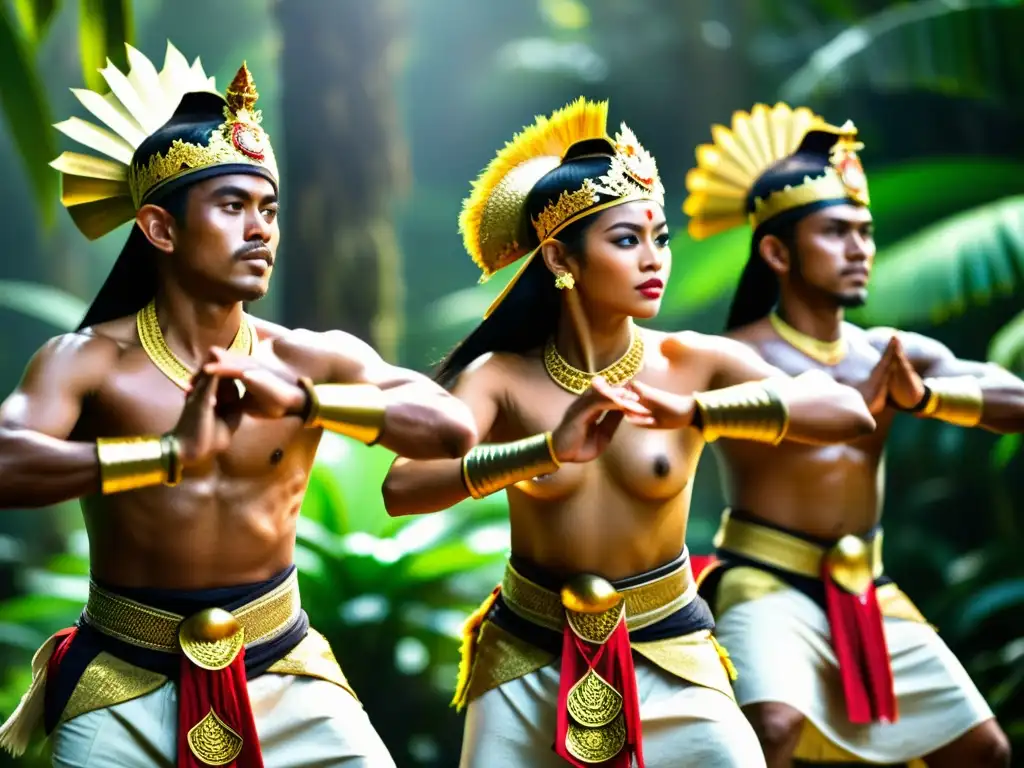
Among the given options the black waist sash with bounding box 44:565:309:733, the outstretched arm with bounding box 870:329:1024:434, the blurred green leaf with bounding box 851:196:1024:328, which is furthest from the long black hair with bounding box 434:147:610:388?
the blurred green leaf with bounding box 851:196:1024:328

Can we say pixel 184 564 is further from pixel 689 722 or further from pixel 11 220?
pixel 11 220

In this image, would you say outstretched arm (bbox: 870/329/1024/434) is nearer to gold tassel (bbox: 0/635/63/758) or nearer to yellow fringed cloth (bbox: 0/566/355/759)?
yellow fringed cloth (bbox: 0/566/355/759)

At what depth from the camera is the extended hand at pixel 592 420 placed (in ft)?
9.97

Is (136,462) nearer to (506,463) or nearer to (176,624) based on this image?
(176,624)

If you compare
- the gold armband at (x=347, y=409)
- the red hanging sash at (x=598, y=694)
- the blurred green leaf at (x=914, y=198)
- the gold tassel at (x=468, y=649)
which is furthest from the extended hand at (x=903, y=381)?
the blurred green leaf at (x=914, y=198)

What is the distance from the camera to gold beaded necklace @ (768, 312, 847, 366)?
14.3 ft

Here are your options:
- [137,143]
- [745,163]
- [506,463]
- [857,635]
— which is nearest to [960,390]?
[857,635]

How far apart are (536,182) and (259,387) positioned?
108 cm

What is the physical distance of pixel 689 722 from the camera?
3.32 m

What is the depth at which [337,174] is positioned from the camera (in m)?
7.59

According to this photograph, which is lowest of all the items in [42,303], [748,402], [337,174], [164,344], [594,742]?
[594,742]

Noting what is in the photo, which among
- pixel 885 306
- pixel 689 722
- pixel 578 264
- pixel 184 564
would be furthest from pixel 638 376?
pixel 885 306

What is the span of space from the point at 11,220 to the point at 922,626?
677cm

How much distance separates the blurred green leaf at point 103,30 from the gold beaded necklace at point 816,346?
6.79 ft
